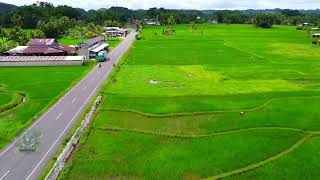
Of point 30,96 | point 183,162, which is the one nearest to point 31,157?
point 183,162

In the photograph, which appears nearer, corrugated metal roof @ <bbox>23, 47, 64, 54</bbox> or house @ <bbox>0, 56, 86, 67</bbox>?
house @ <bbox>0, 56, 86, 67</bbox>

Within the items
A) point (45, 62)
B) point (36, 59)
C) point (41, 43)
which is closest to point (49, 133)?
point (45, 62)

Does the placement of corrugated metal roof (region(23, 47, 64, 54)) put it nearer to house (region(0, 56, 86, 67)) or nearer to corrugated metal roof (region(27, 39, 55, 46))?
corrugated metal roof (region(27, 39, 55, 46))

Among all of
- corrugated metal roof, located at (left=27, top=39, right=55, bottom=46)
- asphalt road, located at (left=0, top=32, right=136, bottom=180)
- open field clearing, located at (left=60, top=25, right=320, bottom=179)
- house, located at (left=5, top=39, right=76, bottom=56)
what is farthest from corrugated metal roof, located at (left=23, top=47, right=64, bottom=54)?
asphalt road, located at (left=0, top=32, right=136, bottom=180)

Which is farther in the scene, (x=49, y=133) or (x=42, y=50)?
(x=42, y=50)

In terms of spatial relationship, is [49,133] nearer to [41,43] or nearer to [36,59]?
[36,59]

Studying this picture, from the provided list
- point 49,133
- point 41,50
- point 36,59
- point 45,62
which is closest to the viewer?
Answer: point 49,133
